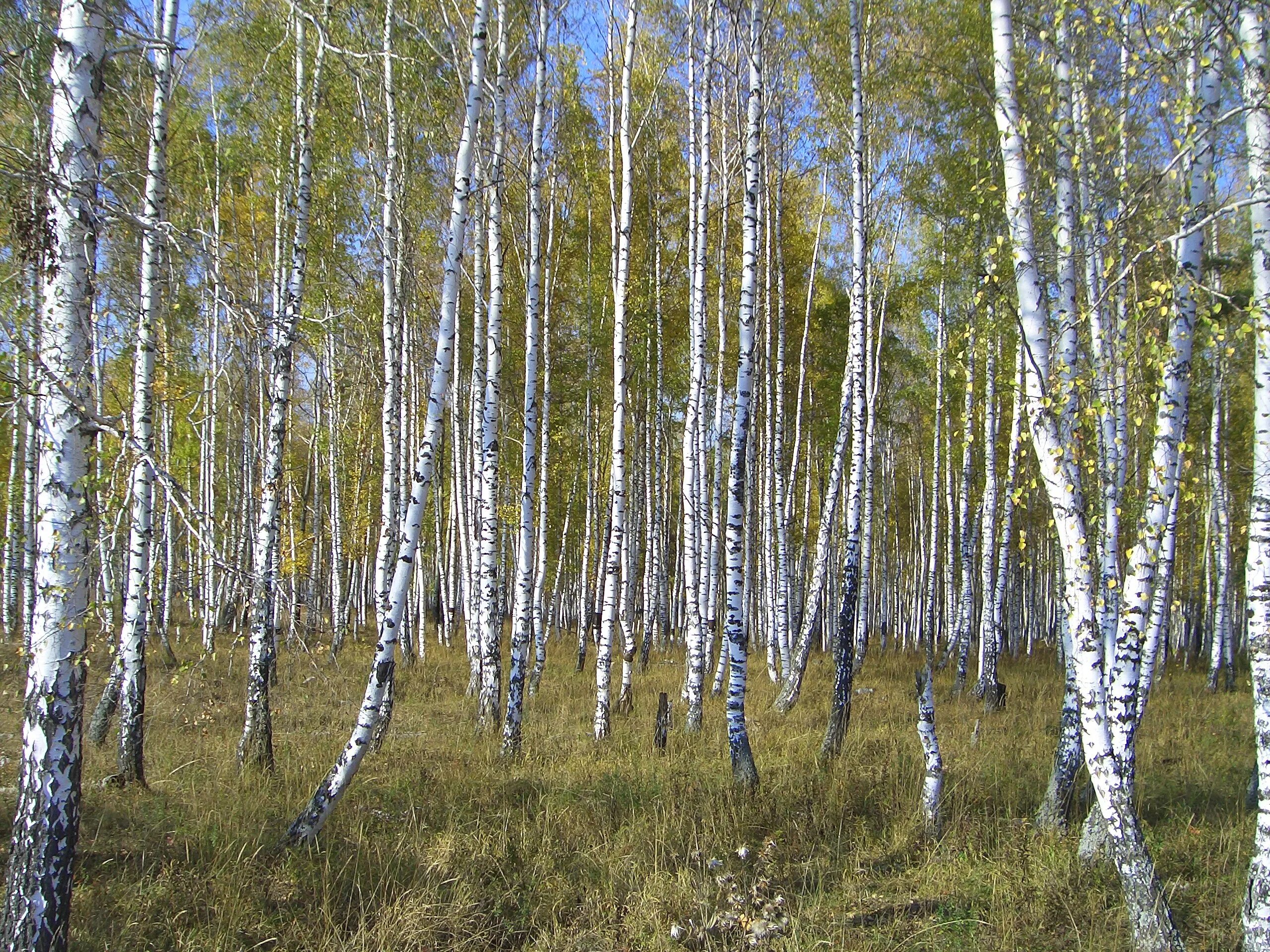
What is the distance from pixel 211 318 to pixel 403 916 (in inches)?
409

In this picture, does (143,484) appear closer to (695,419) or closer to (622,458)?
(622,458)

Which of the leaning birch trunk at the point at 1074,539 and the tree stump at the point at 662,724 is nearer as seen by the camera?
the leaning birch trunk at the point at 1074,539

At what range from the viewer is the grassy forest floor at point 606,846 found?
3986 mm

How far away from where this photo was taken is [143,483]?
532 cm

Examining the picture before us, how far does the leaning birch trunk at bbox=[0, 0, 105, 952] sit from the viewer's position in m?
3.12

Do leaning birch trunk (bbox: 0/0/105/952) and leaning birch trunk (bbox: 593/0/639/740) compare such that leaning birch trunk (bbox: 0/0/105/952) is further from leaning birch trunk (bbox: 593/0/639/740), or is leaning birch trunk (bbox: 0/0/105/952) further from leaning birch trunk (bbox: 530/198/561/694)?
leaning birch trunk (bbox: 530/198/561/694)

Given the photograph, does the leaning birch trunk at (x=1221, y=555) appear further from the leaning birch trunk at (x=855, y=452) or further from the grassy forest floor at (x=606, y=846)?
the leaning birch trunk at (x=855, y=452)

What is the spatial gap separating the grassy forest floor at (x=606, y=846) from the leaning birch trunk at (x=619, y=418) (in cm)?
64

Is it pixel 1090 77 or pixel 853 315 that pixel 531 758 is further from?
pixel 1090 77

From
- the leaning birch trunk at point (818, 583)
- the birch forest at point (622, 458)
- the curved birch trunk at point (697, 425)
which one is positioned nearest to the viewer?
the birch forest at point (622, 458)

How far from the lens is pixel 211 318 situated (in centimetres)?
1164

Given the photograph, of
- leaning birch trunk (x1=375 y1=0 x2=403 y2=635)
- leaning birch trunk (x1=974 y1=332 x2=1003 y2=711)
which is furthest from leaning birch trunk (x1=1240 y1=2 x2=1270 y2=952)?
leaning birch trunk (x1=974 y1=332 x2=1003 y2=711)

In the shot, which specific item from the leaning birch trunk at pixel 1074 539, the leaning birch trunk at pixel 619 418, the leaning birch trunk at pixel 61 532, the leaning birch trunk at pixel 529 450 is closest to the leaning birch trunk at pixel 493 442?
the leaning birch trunk at pixel 529 450

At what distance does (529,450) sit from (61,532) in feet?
15.9
